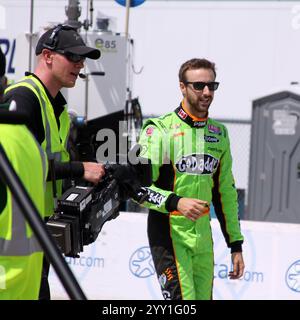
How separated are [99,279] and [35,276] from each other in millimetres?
4030

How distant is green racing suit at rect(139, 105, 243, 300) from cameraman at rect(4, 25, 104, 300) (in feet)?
2.07


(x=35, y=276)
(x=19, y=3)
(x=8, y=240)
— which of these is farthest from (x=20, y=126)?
(x=19, y=3)

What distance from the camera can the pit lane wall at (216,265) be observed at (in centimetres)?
575

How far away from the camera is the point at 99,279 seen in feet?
19.9

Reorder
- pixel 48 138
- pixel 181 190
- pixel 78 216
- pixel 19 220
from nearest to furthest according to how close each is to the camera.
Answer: pixel 19 220
pixel 78 216
pixel 48 138
pixel 181 190

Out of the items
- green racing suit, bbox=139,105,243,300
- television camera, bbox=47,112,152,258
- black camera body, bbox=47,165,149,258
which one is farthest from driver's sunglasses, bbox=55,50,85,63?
green racing suit, bbox=139,105,243,300

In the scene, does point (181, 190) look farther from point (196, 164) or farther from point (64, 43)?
point (64, 43)

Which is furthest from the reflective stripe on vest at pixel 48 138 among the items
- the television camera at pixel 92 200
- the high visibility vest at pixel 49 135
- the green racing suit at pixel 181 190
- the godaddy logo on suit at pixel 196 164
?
the godaddy logo on suit at pixel 196 164

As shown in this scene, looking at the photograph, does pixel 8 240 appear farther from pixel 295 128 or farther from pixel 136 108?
pixel 295 128

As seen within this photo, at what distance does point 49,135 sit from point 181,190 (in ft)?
3.14

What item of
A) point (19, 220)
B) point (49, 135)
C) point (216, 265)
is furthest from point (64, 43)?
point (216, 265)

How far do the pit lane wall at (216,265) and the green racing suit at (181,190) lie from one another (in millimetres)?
2184

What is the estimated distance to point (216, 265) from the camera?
19.1 feet

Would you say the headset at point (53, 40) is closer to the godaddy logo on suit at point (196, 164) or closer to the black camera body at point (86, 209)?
the black camera body at point (86, 209)
